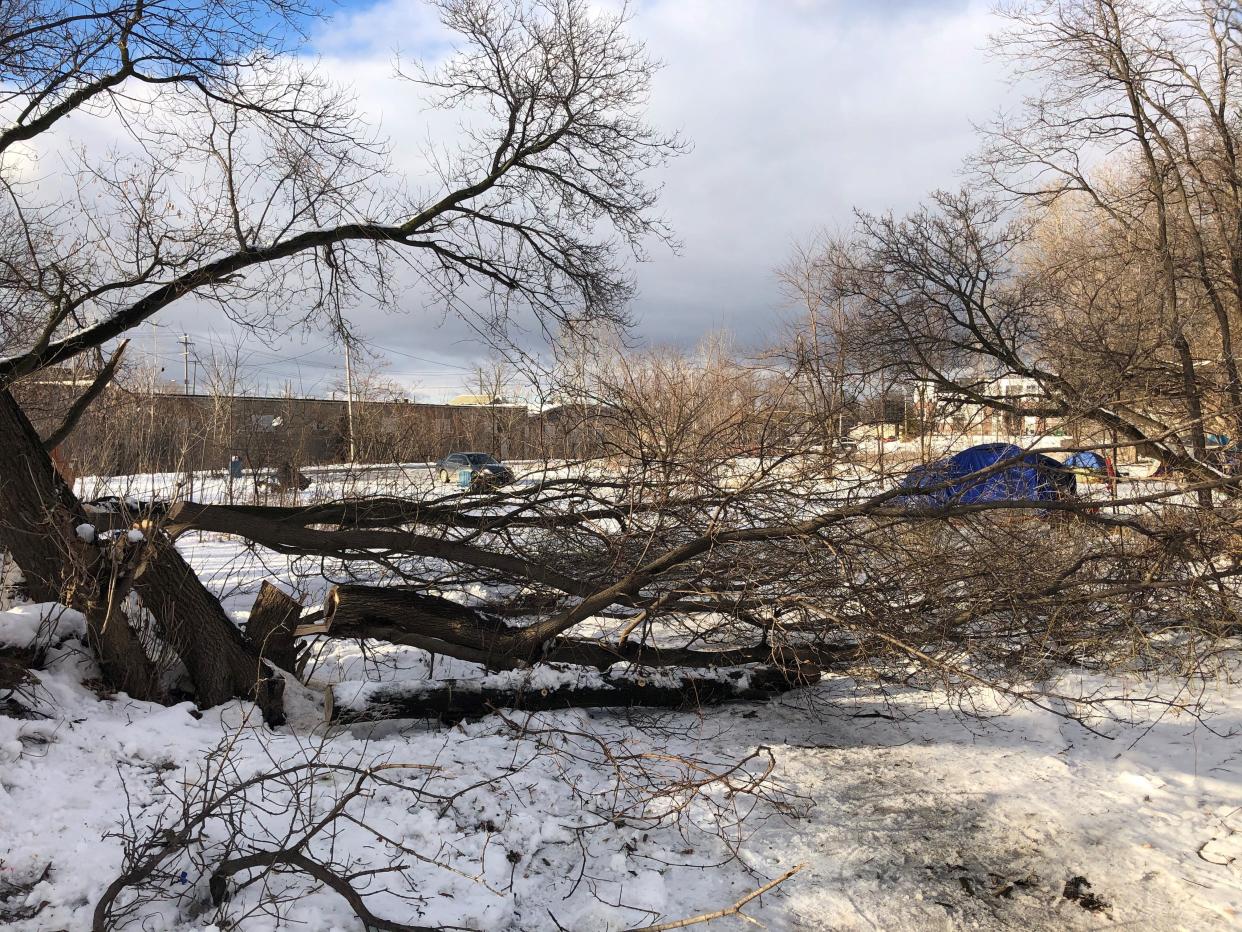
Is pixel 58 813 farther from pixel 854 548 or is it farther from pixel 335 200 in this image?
pixel 335 200

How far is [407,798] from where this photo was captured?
4293mm

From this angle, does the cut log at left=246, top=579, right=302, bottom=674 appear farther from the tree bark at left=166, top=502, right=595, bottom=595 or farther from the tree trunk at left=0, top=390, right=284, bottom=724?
the tree bark at left=166, top=502, right=595, bottom=595

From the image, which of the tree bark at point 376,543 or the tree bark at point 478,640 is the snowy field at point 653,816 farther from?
the tree bark at point 376,543

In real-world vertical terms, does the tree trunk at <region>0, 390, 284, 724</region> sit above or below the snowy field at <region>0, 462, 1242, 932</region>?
above

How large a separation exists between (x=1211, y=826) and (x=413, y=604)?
524 cm

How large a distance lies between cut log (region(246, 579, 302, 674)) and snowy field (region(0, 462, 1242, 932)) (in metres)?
0.43

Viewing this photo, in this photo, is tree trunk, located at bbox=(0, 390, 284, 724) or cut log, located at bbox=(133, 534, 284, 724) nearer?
tree trunk, located at bbox=(0, 390, 284, 724)

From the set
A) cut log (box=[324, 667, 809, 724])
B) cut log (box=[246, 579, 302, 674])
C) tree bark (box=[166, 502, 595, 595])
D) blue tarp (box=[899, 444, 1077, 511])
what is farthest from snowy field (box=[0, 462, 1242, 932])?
blue tarp (box=[899, 444, 1077, 511])

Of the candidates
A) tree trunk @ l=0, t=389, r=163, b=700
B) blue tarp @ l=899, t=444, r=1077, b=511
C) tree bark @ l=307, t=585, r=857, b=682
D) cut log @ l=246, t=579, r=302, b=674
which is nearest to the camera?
tree trunk @ l=0, t=389, r=163, b=700

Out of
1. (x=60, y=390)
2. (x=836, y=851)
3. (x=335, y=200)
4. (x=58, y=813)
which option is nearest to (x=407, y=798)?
(x=58, y=813)

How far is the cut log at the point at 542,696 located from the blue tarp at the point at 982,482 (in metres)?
2.09

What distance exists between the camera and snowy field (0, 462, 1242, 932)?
136 inches

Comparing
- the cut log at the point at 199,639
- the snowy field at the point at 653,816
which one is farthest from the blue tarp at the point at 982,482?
the cut log at the point at 199,639

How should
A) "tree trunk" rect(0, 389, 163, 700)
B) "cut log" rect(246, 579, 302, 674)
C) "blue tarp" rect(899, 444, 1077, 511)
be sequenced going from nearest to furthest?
"tree trunk" rect(0, 389, 163, 700) → "blue tarp" rect(899, 444, 1077, 511) → "cut log" rect(246, 579, 302, 674)
